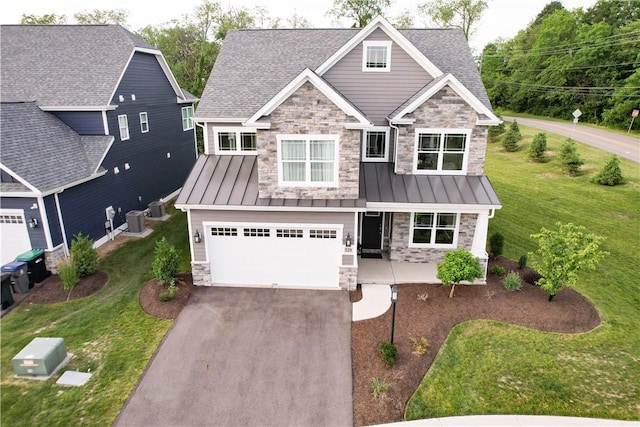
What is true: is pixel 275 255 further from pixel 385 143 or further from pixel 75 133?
pixel 75 133

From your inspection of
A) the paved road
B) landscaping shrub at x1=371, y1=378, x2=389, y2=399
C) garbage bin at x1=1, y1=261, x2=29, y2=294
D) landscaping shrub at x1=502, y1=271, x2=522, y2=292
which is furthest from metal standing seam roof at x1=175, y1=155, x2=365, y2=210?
the paved road

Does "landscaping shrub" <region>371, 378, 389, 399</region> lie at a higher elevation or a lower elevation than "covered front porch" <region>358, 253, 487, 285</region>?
lower

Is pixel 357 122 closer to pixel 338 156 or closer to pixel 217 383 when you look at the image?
pixel 338 156

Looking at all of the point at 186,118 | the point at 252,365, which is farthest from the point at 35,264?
the point at 186,118

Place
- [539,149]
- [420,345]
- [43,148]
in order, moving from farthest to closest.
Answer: [539,149] → [43,148] → [420,345]

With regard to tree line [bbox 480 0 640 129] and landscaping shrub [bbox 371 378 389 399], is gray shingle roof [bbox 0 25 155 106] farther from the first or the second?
tree line [bbox 480 0 640 129]

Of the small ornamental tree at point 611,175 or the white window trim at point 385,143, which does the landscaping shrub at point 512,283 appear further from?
the small ornamental tree at point 611,175

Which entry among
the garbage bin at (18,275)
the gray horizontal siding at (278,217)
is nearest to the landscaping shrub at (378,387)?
the gray horizontal siding at (278,217)
